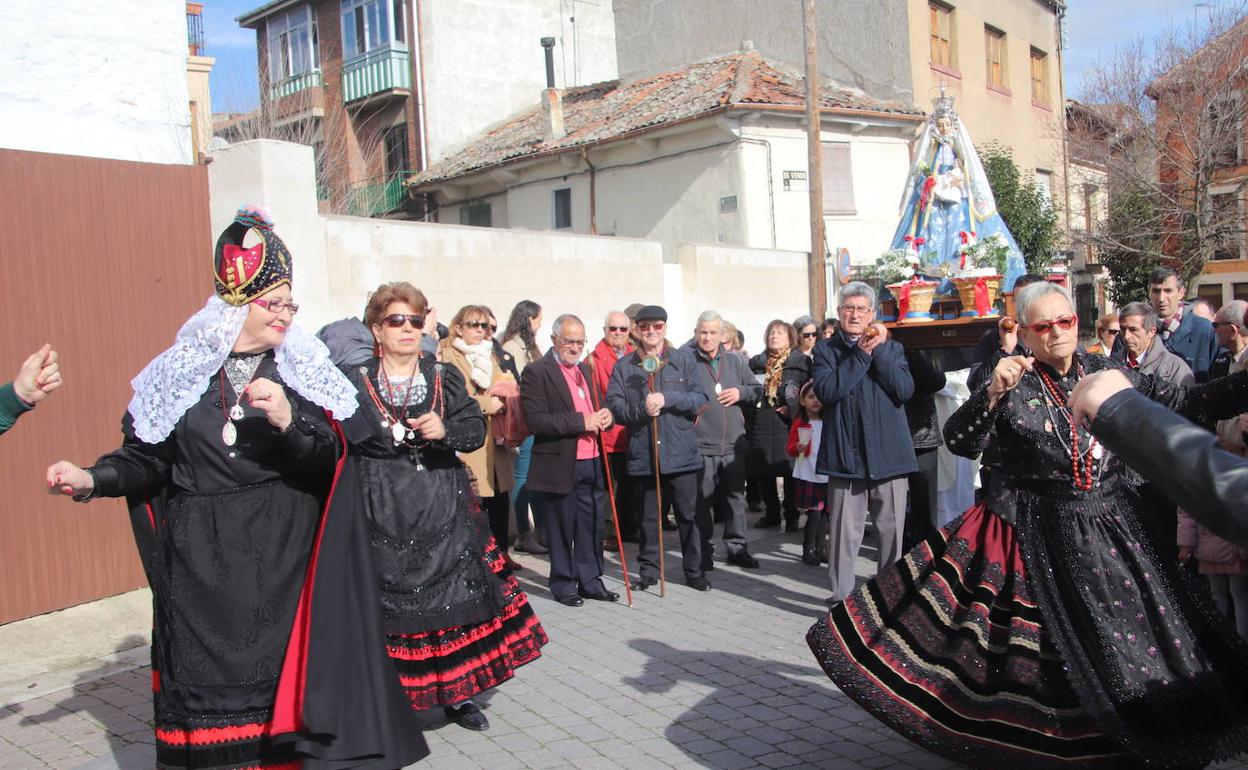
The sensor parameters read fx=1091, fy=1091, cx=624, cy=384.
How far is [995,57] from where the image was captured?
25.7m

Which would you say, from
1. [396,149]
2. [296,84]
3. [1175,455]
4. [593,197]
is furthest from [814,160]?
[296,84]

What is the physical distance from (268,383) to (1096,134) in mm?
25286

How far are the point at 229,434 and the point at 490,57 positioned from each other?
25943 millimetres

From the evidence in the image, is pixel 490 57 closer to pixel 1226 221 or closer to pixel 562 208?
pixel 562 208

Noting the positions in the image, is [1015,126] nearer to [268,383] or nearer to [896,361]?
[896,361]

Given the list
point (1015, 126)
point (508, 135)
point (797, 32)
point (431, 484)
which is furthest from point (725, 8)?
point (431, 484)

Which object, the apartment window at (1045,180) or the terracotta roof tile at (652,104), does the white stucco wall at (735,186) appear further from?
the apartment window at (1045,180)

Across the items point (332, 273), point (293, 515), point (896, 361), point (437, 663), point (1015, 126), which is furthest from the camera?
point (1015, 126)

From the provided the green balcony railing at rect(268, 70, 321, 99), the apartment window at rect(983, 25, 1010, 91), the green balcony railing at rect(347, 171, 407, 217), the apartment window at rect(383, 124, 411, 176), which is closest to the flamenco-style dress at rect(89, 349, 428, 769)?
the green balcony railing at rect(347, 171, 407, 217)

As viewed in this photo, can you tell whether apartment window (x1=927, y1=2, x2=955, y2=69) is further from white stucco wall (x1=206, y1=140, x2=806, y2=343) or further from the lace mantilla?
the lace mantilla

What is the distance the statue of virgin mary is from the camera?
8.64 metres

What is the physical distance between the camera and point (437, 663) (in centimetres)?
468

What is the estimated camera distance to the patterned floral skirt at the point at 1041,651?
140 inches

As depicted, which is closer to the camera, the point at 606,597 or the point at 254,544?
the point at 254,544
